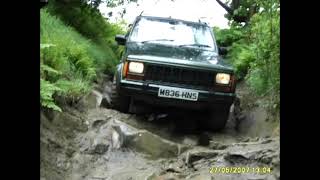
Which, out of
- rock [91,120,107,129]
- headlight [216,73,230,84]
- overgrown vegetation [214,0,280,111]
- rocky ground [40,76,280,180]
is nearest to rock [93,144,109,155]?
rocky ground [40,76,280,180]

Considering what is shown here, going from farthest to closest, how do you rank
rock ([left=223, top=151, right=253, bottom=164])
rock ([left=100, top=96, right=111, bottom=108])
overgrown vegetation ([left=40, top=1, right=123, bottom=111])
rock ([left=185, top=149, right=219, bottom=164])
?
1. rock ([left=100, top=96, right=111, bottom=108])
2. overgrown vegetation ([left=40, top=1, right=123, bottom=111])
3. rock ([left=185, top=149, right=219, bottom=164])
4. rock ([left=223, top=151, right=253, bottom=164])

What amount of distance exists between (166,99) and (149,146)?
577mm

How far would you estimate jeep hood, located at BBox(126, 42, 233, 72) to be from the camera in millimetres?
5648

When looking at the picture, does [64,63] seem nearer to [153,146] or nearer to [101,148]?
[101,148]

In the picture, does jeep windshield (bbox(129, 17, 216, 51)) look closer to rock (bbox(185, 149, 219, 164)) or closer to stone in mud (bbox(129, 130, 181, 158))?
stone in mud (bbox(129, 130, 181, 158))

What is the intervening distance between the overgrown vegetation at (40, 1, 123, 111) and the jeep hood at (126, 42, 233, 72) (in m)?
0.90

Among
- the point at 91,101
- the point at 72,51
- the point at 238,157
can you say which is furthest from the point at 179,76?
the point at 72,51

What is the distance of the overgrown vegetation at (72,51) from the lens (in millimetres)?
5766

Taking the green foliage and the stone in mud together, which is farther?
the stone in mud

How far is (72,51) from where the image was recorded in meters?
7.24

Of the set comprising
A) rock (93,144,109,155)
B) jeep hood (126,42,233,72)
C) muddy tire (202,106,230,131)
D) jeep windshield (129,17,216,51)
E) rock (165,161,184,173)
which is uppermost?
jeep windshield (129,17,216,51)

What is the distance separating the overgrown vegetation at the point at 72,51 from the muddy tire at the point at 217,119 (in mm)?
1681
